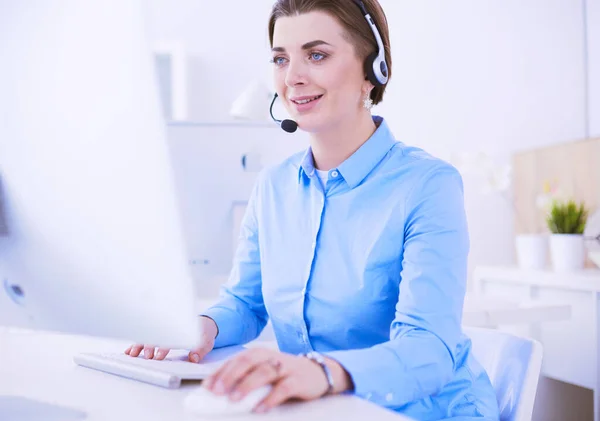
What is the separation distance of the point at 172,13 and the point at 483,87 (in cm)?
174

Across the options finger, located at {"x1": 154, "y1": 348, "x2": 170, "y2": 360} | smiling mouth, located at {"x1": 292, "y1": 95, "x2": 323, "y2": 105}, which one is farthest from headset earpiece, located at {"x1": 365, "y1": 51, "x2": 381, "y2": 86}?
finger, located at {"x1": 154, "y1": 348, "x2": 170, "y2": 360}

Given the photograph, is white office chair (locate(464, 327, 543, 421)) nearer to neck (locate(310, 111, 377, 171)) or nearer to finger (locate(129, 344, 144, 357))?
neck (locate(310, 111, 377, 171))

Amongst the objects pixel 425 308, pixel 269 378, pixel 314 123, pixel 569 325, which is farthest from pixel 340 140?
pixel 569 325

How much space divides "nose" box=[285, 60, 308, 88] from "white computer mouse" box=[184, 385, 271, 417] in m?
0.74

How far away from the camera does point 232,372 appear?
607 mm

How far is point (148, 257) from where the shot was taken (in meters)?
0.53

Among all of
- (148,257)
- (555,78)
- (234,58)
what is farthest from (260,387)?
(555,78)

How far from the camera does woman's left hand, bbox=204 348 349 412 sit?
0.60m

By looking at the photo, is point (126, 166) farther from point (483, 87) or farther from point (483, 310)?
point (483, 87)

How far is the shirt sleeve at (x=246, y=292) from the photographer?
3.79 ft

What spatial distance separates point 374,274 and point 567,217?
1.80m

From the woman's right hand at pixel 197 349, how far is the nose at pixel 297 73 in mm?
479

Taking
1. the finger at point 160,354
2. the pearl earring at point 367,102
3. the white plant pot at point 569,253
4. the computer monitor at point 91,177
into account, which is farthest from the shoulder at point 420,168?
the white plant pot at point 569,253

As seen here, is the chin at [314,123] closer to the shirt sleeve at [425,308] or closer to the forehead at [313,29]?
the forehead at [313,29]
